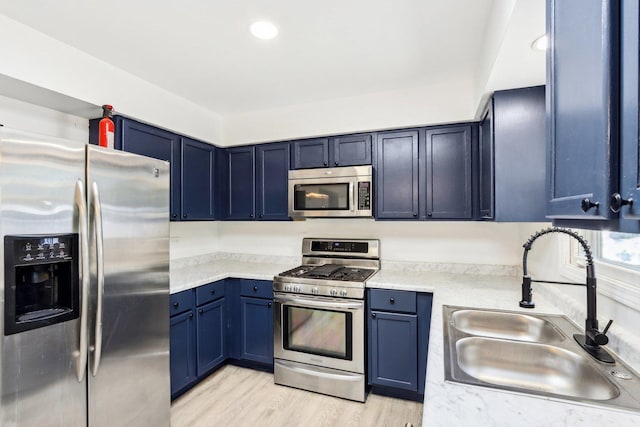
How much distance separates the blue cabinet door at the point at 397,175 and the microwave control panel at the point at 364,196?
0.33 feet

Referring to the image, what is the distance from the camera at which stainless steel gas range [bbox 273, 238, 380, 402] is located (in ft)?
7.79

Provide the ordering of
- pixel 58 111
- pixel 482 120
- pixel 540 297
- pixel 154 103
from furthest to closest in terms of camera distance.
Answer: pixel 154 103, pixel 482 120, pixel 58 111, pixel 540 297

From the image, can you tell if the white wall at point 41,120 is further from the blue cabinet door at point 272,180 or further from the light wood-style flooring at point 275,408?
the light wood-style flooring at point 275,408

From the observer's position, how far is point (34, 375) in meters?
1.34

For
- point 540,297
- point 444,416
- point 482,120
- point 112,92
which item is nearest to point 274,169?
point 112,92

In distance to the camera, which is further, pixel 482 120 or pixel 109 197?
pixel 482 120

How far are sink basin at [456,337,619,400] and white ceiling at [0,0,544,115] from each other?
1.27m

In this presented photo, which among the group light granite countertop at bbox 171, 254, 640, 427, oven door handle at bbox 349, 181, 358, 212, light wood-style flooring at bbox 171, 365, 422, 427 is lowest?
light wood-style flooring at bbox 171, 365, 422, 427

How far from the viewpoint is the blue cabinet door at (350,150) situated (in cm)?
272

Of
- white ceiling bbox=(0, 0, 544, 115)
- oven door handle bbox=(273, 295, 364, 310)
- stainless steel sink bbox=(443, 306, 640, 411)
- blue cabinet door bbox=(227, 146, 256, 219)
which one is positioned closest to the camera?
stainless steel sink bbox=(443, 306, 640, 411)

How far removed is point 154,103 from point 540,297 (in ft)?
10.1

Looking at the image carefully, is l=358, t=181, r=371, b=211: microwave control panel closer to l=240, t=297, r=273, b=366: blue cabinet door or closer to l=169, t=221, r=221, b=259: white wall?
l=240, t=297, r=273, b=366: blue cabinet door

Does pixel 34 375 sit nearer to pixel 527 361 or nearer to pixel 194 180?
pixel 194 180

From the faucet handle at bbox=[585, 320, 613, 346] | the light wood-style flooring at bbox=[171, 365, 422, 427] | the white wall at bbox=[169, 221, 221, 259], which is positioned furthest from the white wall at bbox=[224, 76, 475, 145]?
the light wood-style flooring at bbox=[171, 365, 422, 427]
